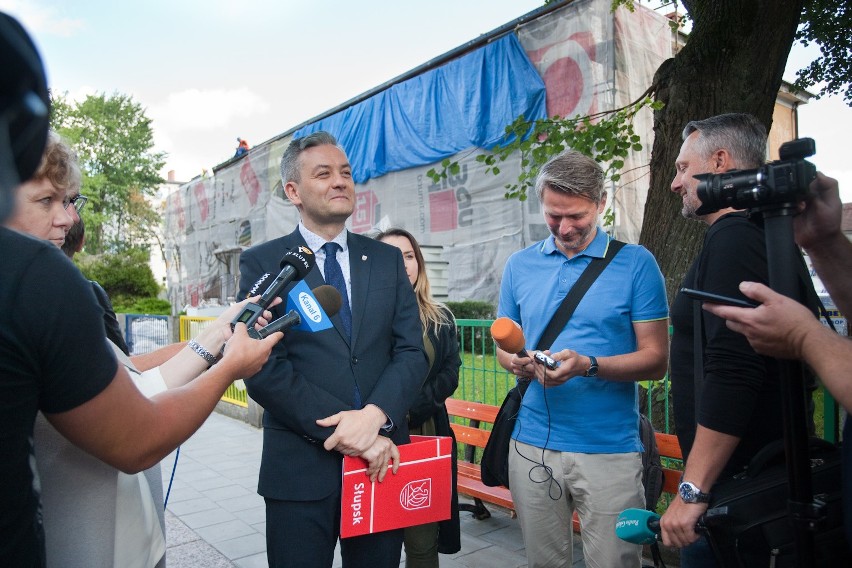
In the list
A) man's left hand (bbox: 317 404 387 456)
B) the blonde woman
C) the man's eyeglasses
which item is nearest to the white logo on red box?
man's left hand (bbox: 317 404 387 456)

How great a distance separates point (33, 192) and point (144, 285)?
25.2 meters

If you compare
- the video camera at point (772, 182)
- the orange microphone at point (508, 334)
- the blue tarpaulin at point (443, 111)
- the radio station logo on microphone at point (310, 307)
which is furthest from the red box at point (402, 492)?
the blue tarpaulin at point (443, 111)

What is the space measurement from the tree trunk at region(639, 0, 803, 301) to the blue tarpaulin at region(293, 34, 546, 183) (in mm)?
5379

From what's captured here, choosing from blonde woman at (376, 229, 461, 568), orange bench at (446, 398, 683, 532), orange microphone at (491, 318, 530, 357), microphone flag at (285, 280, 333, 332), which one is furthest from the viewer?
orange bench at (446, 398, 683, 532)

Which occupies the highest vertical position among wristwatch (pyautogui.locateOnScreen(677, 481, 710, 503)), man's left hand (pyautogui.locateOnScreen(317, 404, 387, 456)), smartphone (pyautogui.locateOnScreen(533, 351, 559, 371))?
smartphone (pyautogui.locateOnScreen(533, 351, 559, 371))

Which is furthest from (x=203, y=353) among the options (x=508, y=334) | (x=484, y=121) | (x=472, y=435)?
(x=484, y=121)

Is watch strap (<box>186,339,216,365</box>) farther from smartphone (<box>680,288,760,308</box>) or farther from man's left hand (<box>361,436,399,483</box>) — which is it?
smartphone (<box>680,288,760,308</box>)

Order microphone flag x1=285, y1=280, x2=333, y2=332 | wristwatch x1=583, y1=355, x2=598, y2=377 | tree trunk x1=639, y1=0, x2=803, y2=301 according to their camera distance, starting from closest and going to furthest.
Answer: microphone flag x1=285, y1=280, x2=333, y2=332
wristwatch x1=583, y1=355, x2=598, y2=377
tree trunk x1=639, y1=0, x2=803, y2=301

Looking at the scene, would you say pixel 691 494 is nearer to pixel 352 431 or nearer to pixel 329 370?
pixel 352 431

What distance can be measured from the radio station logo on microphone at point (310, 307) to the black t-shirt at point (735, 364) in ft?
4.11

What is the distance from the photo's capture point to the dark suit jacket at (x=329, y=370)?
2219 mm

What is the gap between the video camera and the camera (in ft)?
4.69

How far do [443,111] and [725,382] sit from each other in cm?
1161

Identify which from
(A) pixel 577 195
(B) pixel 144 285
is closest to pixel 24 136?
(A) pixel 577 195
